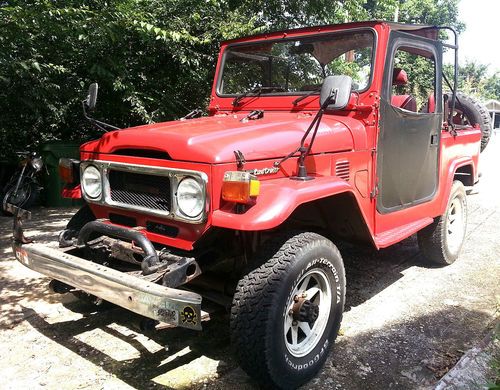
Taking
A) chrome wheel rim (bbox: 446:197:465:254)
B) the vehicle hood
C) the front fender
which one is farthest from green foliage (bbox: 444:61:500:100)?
the front fender

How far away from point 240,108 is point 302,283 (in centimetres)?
186

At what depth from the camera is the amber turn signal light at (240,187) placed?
2.45m

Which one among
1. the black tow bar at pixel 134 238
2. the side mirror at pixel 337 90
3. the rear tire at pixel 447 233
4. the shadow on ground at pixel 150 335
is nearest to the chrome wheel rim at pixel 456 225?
the rear tire at pixel 447 233

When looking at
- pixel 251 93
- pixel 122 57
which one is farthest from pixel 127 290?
pixel 122 57

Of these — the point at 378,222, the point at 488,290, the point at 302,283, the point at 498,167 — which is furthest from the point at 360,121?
the point at 498,167

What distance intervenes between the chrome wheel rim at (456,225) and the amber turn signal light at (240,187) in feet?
10.8

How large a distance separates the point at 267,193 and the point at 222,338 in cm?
132

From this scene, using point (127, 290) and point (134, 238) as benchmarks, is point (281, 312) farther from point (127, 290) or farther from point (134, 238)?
point (134, 238)

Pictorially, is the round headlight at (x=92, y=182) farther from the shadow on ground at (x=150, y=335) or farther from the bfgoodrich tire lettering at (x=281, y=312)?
the bfgoodrich tire lettering at (x=281, y=312)

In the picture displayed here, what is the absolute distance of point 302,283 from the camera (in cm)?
288

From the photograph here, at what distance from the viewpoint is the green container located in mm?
7688

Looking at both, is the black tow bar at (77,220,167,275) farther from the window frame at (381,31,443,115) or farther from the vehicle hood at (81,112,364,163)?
the window frame at (381,31,443,115)

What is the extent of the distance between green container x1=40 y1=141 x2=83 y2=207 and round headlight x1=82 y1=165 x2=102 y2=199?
4.68 meters

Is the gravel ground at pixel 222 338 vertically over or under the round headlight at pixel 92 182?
under
